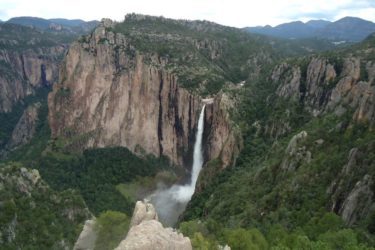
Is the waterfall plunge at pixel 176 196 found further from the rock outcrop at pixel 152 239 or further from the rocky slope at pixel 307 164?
the rock outcrop at pixel 152 239

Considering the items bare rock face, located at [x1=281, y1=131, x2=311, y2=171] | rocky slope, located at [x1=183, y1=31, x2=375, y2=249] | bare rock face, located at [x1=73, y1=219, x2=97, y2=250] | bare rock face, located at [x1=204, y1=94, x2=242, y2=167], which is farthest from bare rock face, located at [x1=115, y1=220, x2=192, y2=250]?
bare rock face, located at [x1=204, y1=94, x2=242, y2=167]

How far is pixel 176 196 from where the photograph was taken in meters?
148

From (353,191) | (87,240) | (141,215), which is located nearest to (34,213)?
(87,240)

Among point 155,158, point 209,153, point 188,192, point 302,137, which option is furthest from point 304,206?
point 155,158

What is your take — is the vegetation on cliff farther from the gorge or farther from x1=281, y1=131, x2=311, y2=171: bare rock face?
x1=281, y1=131, x2=311, y2=171: bare rock face

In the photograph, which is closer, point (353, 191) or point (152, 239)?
point (152, 239)

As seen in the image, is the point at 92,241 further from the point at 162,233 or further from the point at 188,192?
the point at 188,192

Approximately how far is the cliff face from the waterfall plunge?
12.7 ft

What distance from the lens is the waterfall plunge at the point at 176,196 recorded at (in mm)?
133125

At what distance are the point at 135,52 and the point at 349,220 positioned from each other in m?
139

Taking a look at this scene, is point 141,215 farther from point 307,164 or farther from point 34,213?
point 34,213

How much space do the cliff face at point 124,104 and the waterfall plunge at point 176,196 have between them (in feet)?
12.7

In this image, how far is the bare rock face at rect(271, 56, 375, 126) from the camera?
11938 centimetres

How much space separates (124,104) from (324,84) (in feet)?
238
